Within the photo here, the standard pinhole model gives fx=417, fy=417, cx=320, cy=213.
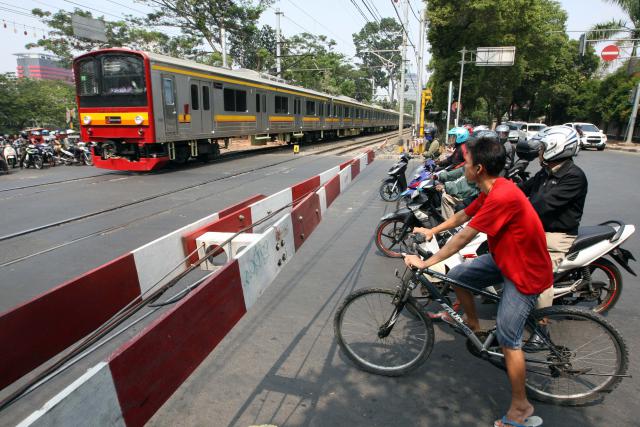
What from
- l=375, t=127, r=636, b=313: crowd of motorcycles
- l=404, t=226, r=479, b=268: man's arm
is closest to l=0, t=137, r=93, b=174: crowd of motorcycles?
l=375, t=127, r=636, b=313: crowd of motorcycles

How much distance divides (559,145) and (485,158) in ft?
3.63

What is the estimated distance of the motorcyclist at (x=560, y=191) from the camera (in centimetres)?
298

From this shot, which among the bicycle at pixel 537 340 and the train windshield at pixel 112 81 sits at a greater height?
the train windshield at pixel 112 81

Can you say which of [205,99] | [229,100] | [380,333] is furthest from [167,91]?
[380,333]

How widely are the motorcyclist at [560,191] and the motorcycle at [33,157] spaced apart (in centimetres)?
1519

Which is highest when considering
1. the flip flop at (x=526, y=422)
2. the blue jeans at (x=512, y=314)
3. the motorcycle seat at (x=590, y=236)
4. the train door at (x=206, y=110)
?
the train door at (x=206, y=110)

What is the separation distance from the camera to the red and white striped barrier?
132cm

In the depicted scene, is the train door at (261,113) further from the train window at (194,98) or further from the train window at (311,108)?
the train window at (311,108)

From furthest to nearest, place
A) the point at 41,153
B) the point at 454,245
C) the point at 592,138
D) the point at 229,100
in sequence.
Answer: the point at 592,138, the point at 229,100, the point at 41,153, the point at 454,245

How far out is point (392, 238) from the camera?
528cm

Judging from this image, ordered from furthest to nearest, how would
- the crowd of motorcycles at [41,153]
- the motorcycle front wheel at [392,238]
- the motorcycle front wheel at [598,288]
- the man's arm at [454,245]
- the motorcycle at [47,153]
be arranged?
the motorcycle at [47,153] < the crowd of motorcycles at [41,153] < the motorcycle front wheel at [392,238] < the motorcycle front wheel at [598,288] < the man's arm at [454,245]

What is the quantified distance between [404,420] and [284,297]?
1.86m

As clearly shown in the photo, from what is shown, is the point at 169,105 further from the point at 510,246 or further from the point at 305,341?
the point at 510,246

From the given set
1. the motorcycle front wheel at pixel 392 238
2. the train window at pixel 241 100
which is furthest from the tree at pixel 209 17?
the motorcycle front wheel at pixel 392 238
